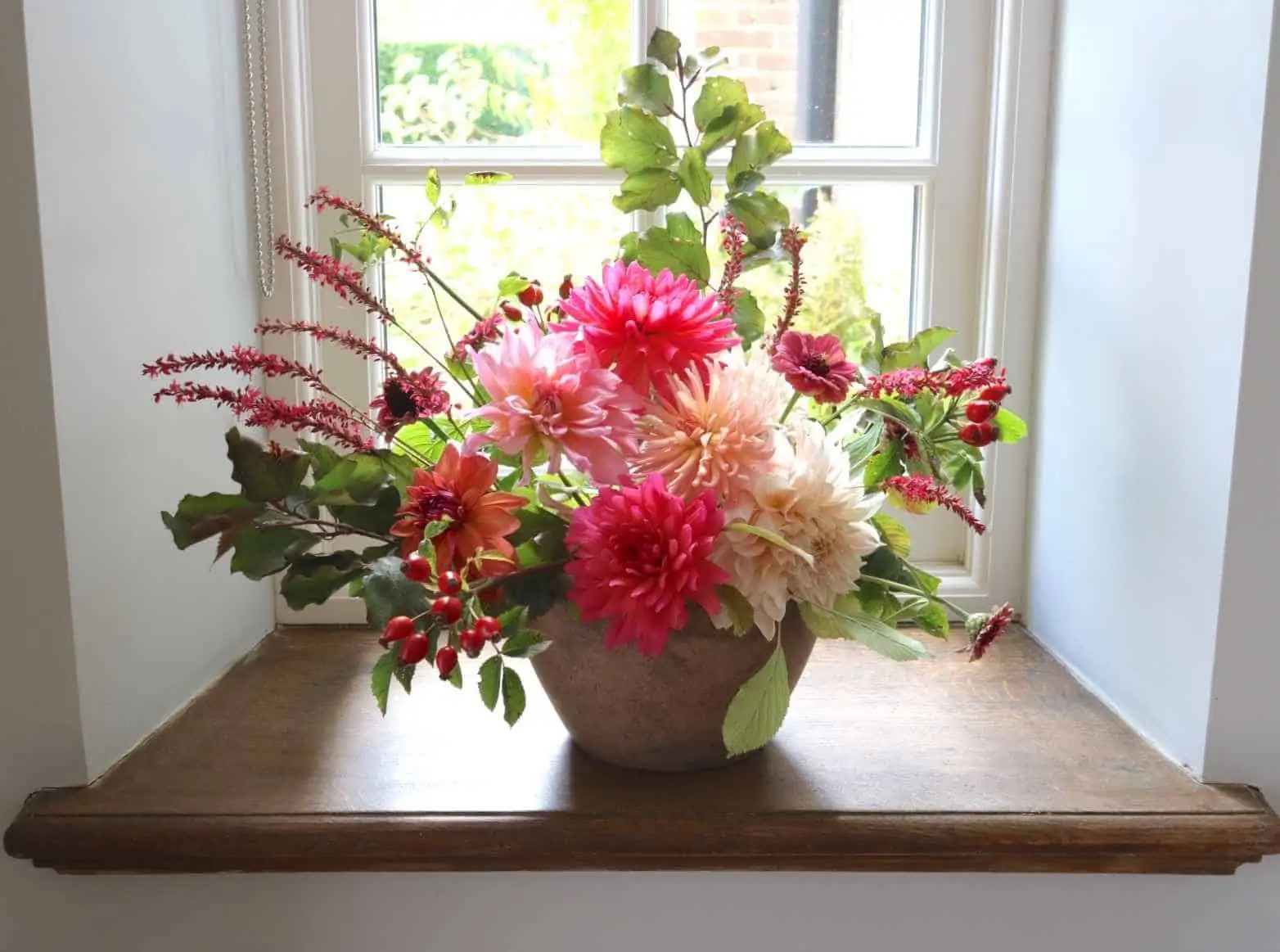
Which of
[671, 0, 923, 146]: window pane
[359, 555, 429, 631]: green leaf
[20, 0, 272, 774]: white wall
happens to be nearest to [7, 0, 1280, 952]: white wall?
[20, 0, 272, 774]: white wall

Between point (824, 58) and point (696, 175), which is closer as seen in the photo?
point (696, 175)

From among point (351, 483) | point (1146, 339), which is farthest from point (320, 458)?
point (1146, 339)

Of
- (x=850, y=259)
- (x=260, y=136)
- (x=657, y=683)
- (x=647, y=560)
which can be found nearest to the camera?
(x=647, y=560)

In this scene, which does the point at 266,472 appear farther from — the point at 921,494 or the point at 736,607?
the point at 921,494

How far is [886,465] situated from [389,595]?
1.16 ft

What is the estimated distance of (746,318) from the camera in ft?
2.53

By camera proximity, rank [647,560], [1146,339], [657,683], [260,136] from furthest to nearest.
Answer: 1. [260,136]
2. [1146,339]
3. [657,683]
4. [647,560]

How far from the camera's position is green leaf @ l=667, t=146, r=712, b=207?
0.75 metres

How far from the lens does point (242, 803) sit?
29.2 inches

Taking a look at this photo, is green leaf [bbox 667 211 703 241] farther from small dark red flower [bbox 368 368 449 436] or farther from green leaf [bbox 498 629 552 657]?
green leaf [bbox 498 629 552 657]

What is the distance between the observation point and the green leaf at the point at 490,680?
64 cm

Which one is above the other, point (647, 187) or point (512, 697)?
point (647, 187)

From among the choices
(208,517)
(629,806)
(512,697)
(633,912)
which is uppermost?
Answer: (208,517)

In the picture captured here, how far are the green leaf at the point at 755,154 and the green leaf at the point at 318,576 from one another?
15.2 inches
